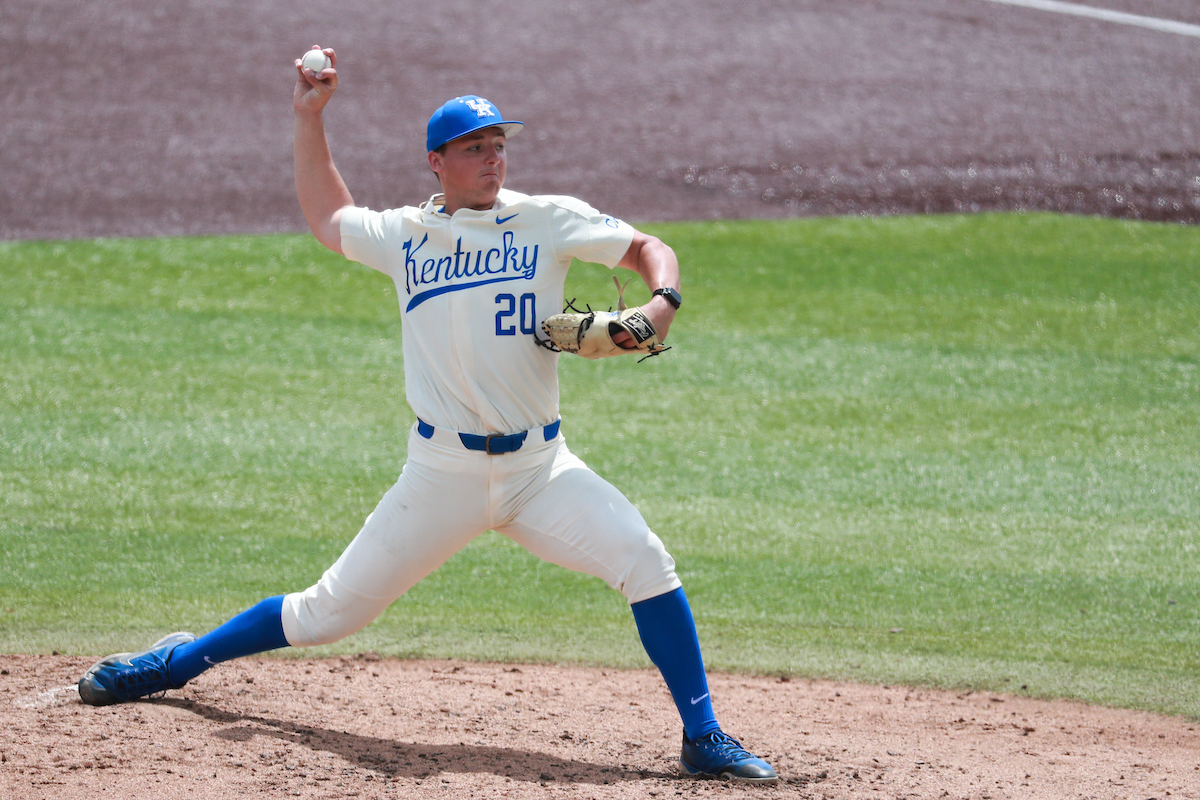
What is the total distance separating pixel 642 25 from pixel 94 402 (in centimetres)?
755

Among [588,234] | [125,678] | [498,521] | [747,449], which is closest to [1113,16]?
[747,449]

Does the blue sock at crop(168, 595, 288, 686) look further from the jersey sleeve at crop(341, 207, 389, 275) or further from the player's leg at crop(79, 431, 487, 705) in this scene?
the jersey sleeve at crop(341, 207, 389, 275)

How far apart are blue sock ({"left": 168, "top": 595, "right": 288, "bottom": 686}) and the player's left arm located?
137 centimetres

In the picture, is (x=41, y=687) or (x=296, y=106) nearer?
(x=296, y=106)

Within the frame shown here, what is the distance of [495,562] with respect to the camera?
5445 mm

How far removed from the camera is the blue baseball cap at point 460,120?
333cm

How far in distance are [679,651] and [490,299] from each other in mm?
1081

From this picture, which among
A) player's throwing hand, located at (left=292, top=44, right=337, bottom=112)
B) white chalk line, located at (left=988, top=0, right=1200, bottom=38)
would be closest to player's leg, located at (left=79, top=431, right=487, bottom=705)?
player's throwing hand, located at (left=292, top=44, right=337, bottom=112)

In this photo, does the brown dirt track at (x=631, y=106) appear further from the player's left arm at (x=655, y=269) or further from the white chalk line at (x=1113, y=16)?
the player's left arm at (x=655, y=269)

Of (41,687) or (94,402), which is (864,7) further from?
(41,687)

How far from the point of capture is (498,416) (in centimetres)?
334

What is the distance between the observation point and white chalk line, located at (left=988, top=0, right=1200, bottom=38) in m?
12.6

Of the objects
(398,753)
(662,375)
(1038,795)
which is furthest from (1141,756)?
(662,375)

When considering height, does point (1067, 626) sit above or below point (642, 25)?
below
